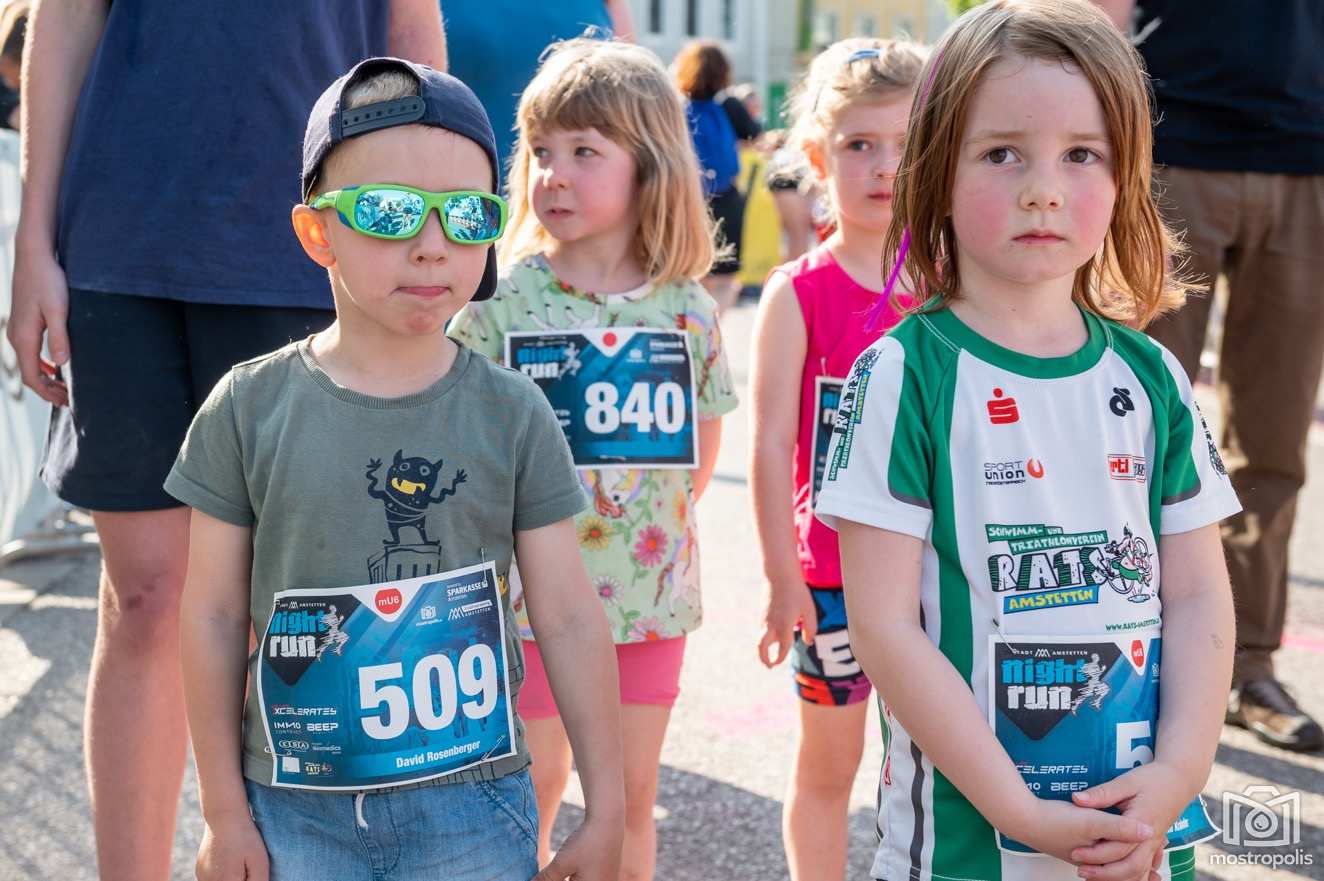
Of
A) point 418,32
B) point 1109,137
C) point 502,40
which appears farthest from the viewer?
point 502,40

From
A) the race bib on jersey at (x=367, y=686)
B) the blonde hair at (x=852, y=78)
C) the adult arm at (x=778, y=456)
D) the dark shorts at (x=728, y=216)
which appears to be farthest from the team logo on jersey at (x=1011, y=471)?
the dark shorts at (x=728, y=216)

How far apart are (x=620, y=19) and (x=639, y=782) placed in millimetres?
1844

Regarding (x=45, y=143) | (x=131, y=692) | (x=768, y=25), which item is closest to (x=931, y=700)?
(x=131, y=692)

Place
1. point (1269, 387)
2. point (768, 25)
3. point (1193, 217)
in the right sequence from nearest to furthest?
point (1193, 217) < point (1269, 387) < point (768, 25)

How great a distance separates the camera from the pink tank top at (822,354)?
2.76 meters

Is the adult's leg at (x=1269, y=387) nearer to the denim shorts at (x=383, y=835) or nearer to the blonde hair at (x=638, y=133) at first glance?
the blonde hair at (x=638, y=133)

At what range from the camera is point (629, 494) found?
2.75m

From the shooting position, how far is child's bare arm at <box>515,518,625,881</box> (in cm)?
193

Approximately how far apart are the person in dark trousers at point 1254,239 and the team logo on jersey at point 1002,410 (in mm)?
1946

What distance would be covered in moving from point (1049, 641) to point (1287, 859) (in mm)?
1711

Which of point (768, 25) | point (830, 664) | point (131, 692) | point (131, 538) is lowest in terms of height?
point (830, 664)

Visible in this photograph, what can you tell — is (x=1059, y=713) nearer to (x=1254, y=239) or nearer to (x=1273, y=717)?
(x=1273, y=717)

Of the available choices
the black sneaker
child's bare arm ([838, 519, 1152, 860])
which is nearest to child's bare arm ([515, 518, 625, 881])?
child's bare arm ([838, 519, 1152, 860])

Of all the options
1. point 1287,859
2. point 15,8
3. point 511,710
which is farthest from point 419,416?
point 15,8
